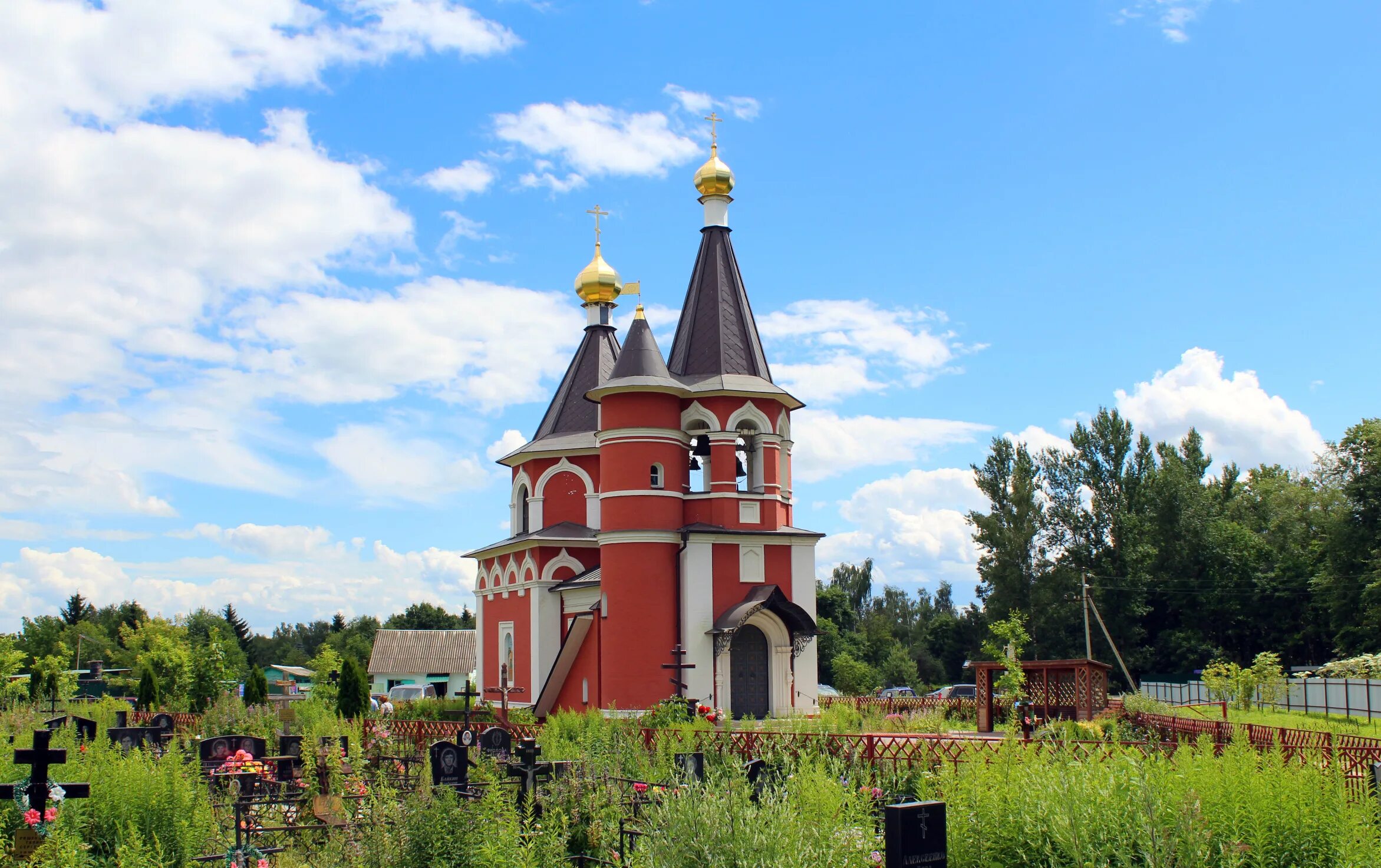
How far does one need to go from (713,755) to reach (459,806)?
18.7 ft

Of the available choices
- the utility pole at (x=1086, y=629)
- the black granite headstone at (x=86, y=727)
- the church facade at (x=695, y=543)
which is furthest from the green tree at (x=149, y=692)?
the utility pole at (x=1086, y=629)

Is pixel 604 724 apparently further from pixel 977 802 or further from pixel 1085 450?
pixel 1085 450

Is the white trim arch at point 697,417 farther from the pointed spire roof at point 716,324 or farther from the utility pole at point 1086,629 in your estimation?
the utility pole at point 1086,629

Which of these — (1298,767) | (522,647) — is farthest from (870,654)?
(1298,767)

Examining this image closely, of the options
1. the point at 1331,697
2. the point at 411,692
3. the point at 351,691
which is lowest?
the point at 411,692

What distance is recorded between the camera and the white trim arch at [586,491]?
27641 millimetres

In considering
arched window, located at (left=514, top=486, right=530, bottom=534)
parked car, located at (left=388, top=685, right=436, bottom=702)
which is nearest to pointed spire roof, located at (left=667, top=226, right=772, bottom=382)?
arched window, located at (left=514, top=486, right=530, bottom=534)

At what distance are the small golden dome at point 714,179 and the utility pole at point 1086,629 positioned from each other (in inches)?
767

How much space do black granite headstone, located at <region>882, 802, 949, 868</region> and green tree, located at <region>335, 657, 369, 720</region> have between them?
60.2 feet

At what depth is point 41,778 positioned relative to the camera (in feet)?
25.8

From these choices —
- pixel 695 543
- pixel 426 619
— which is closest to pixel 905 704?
pixel 695 543

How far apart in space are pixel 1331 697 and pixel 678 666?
49.8 ft

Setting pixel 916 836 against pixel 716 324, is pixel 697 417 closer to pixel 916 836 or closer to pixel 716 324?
pixel 716 324

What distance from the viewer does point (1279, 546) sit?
1649 inches
